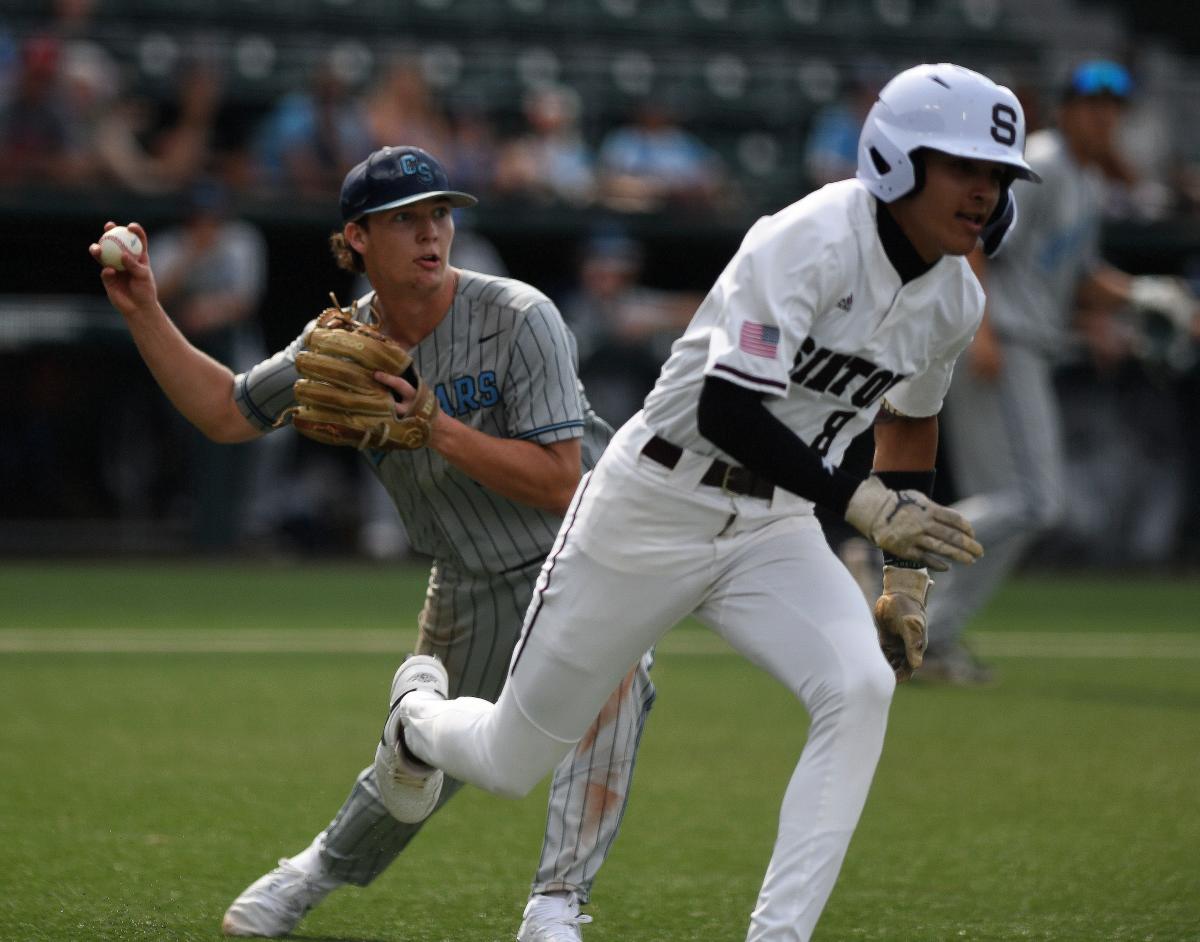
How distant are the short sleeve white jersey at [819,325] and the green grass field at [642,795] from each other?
118 cm

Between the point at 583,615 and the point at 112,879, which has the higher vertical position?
the point at 583,615

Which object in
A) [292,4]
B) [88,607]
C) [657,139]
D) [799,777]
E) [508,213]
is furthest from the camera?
[292,4]

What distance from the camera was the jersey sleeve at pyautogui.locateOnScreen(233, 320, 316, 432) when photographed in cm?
406

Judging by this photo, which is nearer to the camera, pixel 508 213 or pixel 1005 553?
pixel 1005 553

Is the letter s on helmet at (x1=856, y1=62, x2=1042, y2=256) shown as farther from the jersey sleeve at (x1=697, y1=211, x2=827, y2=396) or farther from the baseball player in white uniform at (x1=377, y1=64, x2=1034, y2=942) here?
the jersey sleeve at (x1=697, y1=211, x2=827, y2=396)

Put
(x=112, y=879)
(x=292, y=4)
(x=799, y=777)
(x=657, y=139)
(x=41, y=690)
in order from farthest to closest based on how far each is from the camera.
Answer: (x=292, y=4), (x=657, y=139), (x=41, y=690), (x=112, y=879), (x=799, y=777)

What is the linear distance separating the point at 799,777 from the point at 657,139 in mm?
11276

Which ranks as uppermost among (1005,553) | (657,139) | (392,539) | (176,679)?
(657,139)

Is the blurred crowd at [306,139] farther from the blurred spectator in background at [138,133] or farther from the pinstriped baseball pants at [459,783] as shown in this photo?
the pinstriped baseball pants at [459,783]

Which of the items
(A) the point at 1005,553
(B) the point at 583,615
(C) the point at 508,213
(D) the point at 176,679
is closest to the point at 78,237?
(C) the point at 508,213

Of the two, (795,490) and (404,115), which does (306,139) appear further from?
(795,490)

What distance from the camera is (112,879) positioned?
4.31 m

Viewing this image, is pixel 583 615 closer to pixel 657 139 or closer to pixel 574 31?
pixel 657 139

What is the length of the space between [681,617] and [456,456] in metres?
0.64
